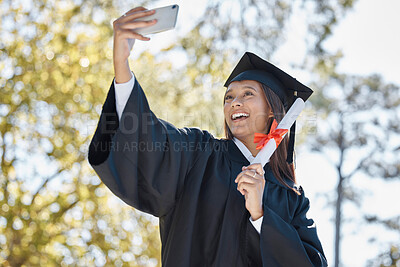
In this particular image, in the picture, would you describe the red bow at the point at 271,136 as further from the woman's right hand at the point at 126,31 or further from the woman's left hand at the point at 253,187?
the woman's right hand at the point at 126,31

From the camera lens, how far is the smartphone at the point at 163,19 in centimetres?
195

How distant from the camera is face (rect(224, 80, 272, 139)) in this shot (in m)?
2.58

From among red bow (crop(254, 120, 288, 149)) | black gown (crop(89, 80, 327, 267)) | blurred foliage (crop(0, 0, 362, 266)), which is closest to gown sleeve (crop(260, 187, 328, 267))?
black gown (crop(89, 80, 327, 267))

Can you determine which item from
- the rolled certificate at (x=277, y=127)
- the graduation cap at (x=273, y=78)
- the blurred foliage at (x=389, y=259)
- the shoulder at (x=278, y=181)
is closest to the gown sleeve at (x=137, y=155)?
the rolled certificate at (x=277, y=127)

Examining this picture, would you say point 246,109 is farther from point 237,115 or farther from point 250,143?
point 250,143

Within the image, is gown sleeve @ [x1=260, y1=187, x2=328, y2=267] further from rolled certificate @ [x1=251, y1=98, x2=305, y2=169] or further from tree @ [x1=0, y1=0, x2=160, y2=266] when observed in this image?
tree @ [x1=0, y1=0, x2=160, y2=266]

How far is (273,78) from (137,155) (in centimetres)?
103

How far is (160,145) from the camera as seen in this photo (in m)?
2.19

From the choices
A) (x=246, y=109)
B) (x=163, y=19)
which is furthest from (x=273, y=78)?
(x=163, y=19)

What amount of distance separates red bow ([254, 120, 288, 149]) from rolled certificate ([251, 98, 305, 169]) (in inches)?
1.1

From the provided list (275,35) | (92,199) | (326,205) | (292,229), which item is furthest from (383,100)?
(292,229)

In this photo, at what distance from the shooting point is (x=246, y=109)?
2.59 metres

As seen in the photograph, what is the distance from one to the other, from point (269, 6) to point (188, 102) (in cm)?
172

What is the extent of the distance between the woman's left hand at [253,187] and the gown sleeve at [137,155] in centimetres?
31
